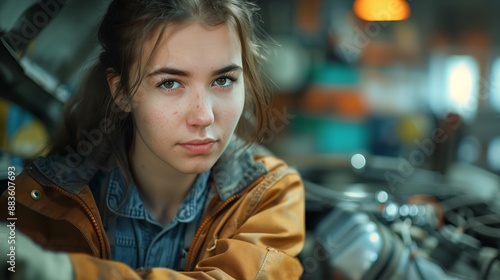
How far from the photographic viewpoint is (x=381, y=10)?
1.62m

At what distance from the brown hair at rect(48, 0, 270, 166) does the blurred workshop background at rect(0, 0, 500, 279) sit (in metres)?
0.03

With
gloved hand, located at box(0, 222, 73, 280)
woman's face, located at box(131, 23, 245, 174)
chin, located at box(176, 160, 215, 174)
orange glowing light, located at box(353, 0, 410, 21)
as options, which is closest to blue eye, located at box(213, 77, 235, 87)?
woman's face, located at box(131, 23, 245, 174)

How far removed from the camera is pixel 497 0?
3182 mm

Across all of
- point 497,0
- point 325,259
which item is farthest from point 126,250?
point 497,0

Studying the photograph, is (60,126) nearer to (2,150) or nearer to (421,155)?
(2,150)

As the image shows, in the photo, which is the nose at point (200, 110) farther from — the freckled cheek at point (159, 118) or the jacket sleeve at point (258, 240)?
the jacket sleeve at point (258, 240)

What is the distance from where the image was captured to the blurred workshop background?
79 centimetres

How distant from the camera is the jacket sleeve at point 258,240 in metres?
0.74

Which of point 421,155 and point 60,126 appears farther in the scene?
point 421,155

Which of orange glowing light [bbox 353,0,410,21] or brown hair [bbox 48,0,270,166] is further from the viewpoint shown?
orange glowing light [bbox 353,0,410,21]

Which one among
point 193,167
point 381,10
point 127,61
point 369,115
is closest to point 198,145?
point 193,167

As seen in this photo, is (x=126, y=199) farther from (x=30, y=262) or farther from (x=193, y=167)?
(x=30, y=262)

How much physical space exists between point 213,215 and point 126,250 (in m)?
0.13

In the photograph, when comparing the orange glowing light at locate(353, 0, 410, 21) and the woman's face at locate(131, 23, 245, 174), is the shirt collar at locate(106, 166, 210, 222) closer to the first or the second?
the woman's face at locate(131, 23, 245, 174)
